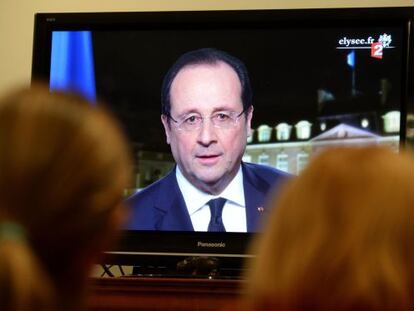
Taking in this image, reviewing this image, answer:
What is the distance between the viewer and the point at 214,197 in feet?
8.76

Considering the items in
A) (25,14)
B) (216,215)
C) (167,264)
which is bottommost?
(167,264)

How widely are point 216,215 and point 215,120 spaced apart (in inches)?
14.0

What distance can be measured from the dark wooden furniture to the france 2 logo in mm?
1069

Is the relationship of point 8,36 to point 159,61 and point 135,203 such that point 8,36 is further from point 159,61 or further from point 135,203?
point 135,203

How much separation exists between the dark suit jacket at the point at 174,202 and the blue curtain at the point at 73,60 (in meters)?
0.44

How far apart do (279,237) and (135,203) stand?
1.83 meters

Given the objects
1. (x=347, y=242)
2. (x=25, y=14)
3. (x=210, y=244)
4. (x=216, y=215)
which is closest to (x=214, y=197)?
(x=216, y=215)

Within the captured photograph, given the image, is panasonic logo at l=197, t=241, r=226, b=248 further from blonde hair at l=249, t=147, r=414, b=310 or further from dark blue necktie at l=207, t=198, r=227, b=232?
blonde hair at l=249, t=147, r=414, b=310

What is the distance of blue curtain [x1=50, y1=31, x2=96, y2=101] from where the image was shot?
2.78 meters

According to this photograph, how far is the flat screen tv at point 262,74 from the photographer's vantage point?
2.61 metres

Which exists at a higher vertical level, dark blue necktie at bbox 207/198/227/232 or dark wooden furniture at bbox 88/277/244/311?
dark blue necktie at bbox 207/198/227/232

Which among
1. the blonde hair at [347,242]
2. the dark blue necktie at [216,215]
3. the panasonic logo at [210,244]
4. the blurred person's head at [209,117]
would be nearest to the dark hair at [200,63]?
the blurred person's head at [209,117]

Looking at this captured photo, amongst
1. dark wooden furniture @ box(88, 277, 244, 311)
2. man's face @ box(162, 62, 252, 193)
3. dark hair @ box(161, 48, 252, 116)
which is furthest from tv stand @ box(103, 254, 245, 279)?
dark hair @ box(161, 48, 252, 116)

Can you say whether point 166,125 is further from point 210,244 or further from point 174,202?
point 210,244
